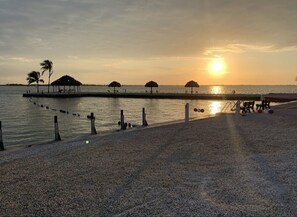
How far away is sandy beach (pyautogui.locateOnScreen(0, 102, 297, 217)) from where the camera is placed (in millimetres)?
5262

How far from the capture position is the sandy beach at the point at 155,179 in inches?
207

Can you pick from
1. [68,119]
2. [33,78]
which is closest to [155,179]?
[68,119]

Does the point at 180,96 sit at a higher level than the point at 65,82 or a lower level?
lower

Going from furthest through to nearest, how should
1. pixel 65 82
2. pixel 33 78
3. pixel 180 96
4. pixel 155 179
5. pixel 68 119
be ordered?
pixel 33 78 → pixel 65 82 → pixel 180 96 → pixel 68 119 → pixel 155 179

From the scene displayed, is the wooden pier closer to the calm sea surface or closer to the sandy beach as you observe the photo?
the calm sea surface

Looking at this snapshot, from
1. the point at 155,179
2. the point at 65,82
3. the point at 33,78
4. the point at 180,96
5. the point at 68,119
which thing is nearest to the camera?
the point at 155,179

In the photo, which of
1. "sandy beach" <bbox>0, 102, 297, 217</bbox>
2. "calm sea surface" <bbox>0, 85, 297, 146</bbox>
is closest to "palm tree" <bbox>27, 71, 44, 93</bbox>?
"calm sea surface" <bbox>0, 85, 297, 146</bbox>

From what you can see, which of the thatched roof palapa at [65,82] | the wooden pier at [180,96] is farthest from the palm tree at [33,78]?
the thatched roof palapa at [65,82]

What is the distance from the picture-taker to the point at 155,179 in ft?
22.2

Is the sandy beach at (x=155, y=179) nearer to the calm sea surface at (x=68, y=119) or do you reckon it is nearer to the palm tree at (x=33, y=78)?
the calm sea surface at (x=68, y=119)

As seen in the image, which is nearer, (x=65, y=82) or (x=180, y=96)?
(x=180, y=96)

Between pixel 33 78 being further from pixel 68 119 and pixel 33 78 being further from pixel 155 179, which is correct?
pixel 155 179

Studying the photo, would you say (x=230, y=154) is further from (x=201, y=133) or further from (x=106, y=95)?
(x=106, y=95)

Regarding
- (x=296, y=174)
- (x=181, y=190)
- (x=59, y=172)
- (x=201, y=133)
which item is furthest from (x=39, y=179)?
(x=201, y=133)
